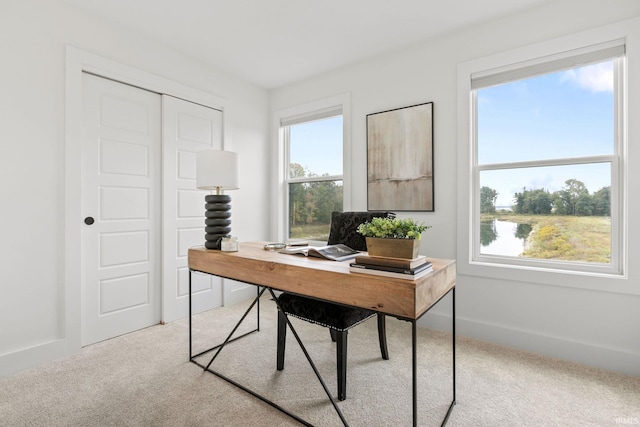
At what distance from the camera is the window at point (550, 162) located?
84.7 inches

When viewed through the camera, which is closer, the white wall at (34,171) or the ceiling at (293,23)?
the white wall at (34,171)

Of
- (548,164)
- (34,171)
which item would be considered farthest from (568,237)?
(34,171)

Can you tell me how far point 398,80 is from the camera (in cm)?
295

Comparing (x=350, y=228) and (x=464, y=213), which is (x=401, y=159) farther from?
(x=350, y=228)

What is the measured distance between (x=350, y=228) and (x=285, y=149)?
77.9 inches

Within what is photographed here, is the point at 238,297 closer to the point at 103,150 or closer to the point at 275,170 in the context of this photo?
the point at 275,170

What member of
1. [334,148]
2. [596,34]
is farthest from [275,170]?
[596,34]

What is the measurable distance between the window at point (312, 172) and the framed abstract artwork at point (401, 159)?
0.47m

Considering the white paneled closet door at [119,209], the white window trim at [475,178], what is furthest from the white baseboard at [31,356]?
the white window trim at [475,178]

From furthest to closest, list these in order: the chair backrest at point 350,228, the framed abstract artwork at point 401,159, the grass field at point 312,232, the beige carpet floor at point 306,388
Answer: the grass field at point 312,232
the framed abstract artwork at point 401,159
the chair backrest at point 350,228
the beige carpet floor at point 306,388

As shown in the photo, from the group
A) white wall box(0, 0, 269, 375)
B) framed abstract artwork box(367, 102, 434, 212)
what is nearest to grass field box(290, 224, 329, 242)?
framed abstract artwork box(367, 102, 434, 212)

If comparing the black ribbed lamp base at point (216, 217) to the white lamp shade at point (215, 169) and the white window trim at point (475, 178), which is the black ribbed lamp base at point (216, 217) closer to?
the white lamp shade at point (215, 169)

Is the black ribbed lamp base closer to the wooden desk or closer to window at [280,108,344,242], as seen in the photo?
the wooden desk

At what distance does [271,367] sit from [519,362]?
170 cm
